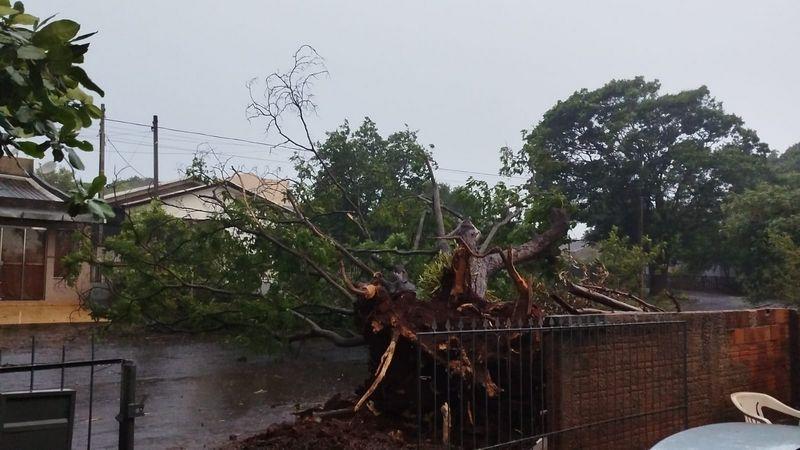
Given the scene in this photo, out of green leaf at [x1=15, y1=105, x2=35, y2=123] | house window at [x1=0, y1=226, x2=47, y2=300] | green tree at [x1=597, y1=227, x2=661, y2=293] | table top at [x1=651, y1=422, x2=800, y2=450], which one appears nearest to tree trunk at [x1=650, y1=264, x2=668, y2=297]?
green tree at [x1=597, y1=227, x2=661, y2=293]

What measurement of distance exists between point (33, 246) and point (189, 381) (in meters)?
12.3

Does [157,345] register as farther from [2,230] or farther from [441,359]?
[441,359]

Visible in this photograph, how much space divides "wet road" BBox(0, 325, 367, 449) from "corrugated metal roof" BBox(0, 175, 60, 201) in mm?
4503

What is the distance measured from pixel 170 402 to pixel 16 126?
7395 mm

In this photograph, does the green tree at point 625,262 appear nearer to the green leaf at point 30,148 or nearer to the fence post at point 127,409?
the fence post at point 127,409

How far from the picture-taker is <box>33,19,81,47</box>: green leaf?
2.71 meters

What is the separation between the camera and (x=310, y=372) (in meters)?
12.4

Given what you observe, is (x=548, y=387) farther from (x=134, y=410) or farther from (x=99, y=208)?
(x=99, y=208)

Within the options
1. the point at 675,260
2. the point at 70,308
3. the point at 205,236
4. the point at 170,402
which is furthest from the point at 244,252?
the point at 675,260

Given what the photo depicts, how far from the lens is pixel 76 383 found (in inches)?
425

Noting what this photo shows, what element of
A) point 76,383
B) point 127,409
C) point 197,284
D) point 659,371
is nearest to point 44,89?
point 127,409

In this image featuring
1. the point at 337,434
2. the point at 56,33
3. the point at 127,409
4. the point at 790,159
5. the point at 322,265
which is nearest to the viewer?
the point at 56,33

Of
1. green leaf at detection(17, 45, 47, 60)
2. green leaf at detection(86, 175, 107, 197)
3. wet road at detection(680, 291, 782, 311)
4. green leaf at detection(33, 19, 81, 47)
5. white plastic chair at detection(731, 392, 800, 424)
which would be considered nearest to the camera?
green leaf at detection(17, 45, 47, 60)

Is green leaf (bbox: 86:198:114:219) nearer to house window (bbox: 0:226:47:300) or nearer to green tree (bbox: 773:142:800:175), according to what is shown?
house window (bbox: 0:226:47:300)
